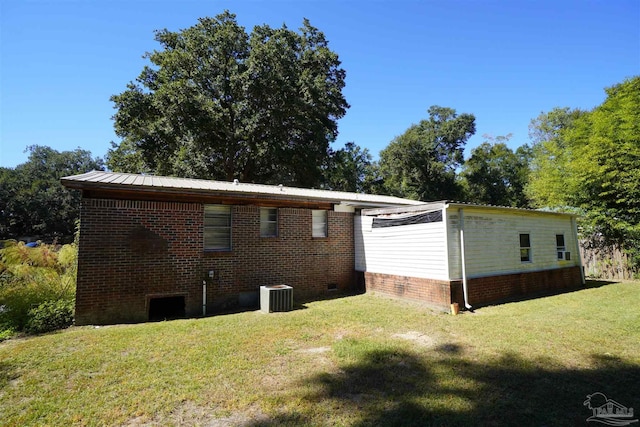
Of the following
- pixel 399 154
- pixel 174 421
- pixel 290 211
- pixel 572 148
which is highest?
pixel 399 154

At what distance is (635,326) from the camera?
650 centimetres

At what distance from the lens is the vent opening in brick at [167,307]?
28.4ft

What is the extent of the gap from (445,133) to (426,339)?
30697 millimetres

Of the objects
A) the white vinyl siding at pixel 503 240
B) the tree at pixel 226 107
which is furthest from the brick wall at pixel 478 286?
the tree at pixel 226 107

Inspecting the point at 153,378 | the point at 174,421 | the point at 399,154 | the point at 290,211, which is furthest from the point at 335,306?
the point at 399,154

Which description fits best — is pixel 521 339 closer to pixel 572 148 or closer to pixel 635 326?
pixel 635 326

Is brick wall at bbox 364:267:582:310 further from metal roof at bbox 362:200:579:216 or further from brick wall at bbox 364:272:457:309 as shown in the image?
metal roof at bbox 362:200:579:216

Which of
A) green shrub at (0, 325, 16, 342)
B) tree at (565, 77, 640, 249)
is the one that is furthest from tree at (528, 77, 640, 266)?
green shrub at (0, 325, 16, 342)

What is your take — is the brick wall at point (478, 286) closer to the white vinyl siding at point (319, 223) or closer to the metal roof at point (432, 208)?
the metal roof at point (432, 208)

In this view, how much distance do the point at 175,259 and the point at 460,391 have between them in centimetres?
728

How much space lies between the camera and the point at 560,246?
11531 millimetres

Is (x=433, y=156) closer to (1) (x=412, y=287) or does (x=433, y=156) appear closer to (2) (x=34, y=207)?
(1) (x=412, y=287)

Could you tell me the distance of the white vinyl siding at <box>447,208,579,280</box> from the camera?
864cm

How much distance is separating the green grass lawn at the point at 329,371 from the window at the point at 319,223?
4.00 meters
